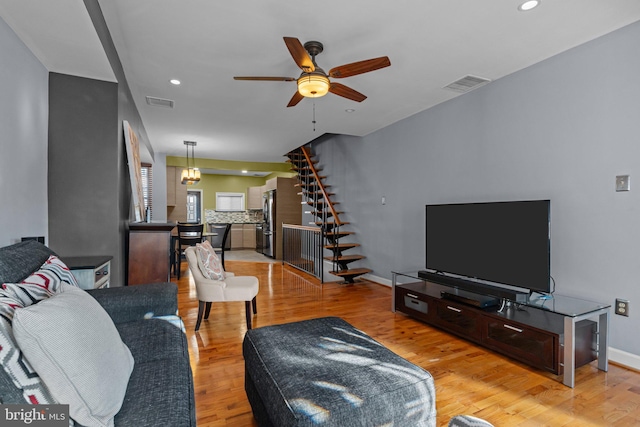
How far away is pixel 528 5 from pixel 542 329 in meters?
2.31

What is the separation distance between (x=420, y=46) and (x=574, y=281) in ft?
7.98

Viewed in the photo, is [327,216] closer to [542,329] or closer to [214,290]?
[214,290]

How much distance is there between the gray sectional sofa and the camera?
1033 millimetres

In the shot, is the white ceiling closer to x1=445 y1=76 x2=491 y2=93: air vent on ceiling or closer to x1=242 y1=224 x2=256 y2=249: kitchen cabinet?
x1=445 y1=76 x2=491 y2=93: air vent on ceiling

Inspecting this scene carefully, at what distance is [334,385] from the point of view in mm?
1338

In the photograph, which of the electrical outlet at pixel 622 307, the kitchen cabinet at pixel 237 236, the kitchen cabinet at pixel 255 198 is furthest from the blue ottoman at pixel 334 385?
the kitchen cabinet at pixel 237 236

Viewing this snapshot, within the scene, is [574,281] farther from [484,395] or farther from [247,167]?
[247,167]

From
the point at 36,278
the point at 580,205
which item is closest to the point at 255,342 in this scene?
the point at 36,278

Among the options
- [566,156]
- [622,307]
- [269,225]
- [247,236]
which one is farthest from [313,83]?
[247,236]

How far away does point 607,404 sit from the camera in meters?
1.99

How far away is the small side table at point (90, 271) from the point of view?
232cm

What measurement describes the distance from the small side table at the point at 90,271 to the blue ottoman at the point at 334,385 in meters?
1.42

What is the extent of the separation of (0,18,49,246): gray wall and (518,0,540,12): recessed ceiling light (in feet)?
11.3

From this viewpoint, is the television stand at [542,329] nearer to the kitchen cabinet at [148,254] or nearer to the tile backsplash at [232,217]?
the kitchen cabinet at [148,254]
